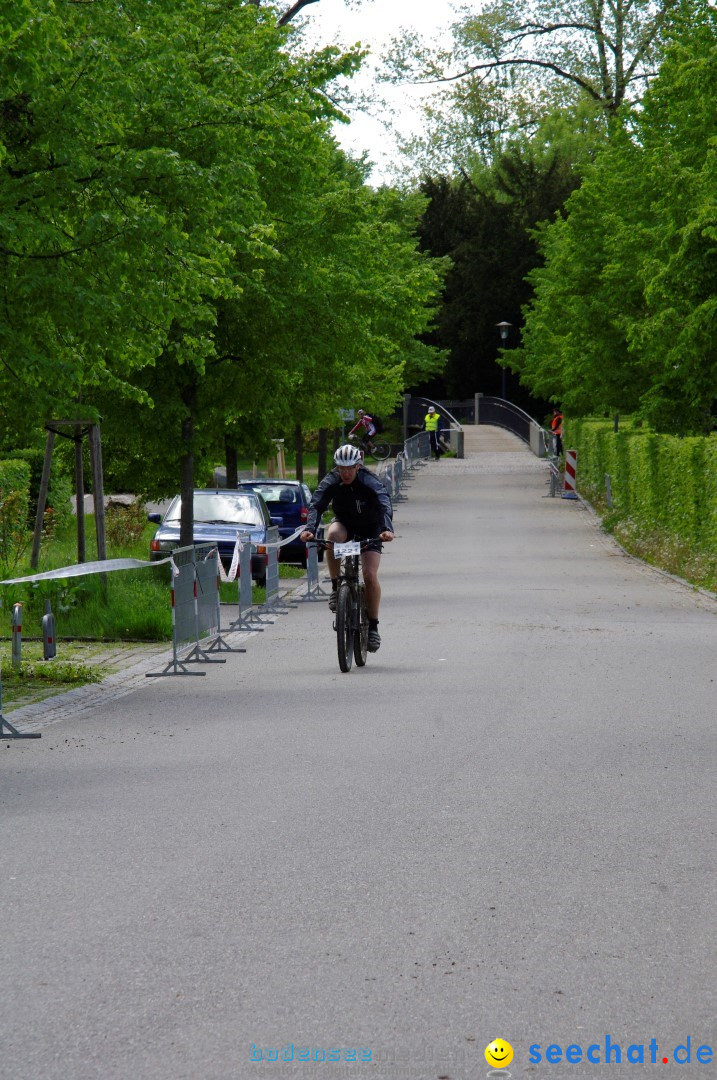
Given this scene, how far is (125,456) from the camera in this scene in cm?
2300

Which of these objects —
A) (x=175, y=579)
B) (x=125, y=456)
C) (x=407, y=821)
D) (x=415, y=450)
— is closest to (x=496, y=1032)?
(x=407, y=821)

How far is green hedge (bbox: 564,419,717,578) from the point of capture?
77.4 ft

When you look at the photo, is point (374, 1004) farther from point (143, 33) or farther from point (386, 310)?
point (386, 310)

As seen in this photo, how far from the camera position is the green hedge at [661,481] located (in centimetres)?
2359

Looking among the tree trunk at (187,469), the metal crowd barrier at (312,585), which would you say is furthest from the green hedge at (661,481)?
the tree trunk at (187,469)

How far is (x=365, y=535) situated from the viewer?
13.3 m

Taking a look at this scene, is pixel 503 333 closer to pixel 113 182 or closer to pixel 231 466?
pixel 231 466

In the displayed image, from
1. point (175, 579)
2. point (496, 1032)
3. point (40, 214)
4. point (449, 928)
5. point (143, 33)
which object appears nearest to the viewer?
point (496, 1032)

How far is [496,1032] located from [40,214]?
796cm

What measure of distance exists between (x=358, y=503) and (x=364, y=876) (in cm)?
753

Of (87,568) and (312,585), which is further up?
(87,568)

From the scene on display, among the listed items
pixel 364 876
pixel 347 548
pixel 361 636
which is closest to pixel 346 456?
pixel 347 548

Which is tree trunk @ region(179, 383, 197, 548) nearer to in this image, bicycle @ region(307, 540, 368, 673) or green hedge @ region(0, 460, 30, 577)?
green hedge @ region(0, 460, 30, 577)

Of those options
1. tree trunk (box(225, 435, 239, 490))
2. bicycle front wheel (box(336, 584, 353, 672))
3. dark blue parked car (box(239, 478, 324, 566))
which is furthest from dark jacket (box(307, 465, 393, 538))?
Answer: tree trunk (box(225, 435, 239, 490))
